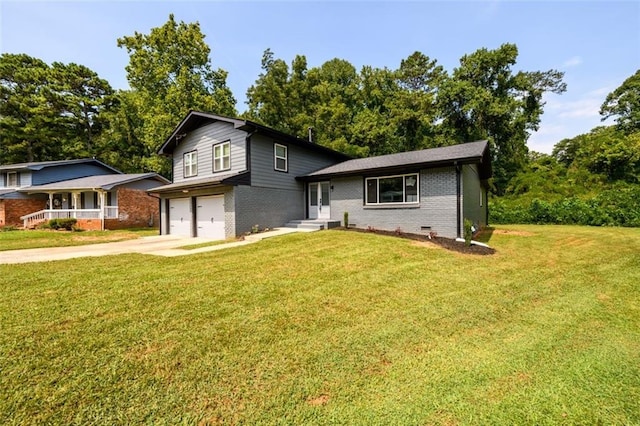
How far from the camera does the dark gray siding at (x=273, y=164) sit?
13.1 meters

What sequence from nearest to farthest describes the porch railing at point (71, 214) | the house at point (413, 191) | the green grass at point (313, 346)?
1. the green grass at point (313, 346)
2. the house at point (413, 191)
3. the porch railing at point (71, 214)

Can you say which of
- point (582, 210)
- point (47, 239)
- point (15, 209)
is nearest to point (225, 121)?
point (47, 239)

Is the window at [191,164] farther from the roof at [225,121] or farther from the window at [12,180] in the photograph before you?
the window at [12,180]

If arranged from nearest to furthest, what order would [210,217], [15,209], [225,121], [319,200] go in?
[225,121] → [210,217] → [319,200] → [15,209]

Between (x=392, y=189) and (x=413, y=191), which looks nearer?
(x=413, y=191)

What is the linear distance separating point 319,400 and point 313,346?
35.2 inches

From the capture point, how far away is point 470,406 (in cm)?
252

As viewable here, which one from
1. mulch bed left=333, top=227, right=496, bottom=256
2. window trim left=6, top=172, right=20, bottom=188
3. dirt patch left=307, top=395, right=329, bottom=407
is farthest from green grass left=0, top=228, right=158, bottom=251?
dirt patch left=307, top=395, right=329, bottom=407

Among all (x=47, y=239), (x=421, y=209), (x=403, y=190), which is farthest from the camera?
(x=47, y=239)

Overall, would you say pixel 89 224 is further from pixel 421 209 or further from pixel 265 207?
pixel 421 209

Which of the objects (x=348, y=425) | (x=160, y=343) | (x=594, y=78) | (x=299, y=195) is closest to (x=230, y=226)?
(x=299, y=195)

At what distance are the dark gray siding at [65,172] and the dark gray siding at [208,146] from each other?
15915mm

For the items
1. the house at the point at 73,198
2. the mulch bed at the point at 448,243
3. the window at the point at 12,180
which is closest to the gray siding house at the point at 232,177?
the mulch bed at the point at 448,243

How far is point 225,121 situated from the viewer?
44.4 ft
